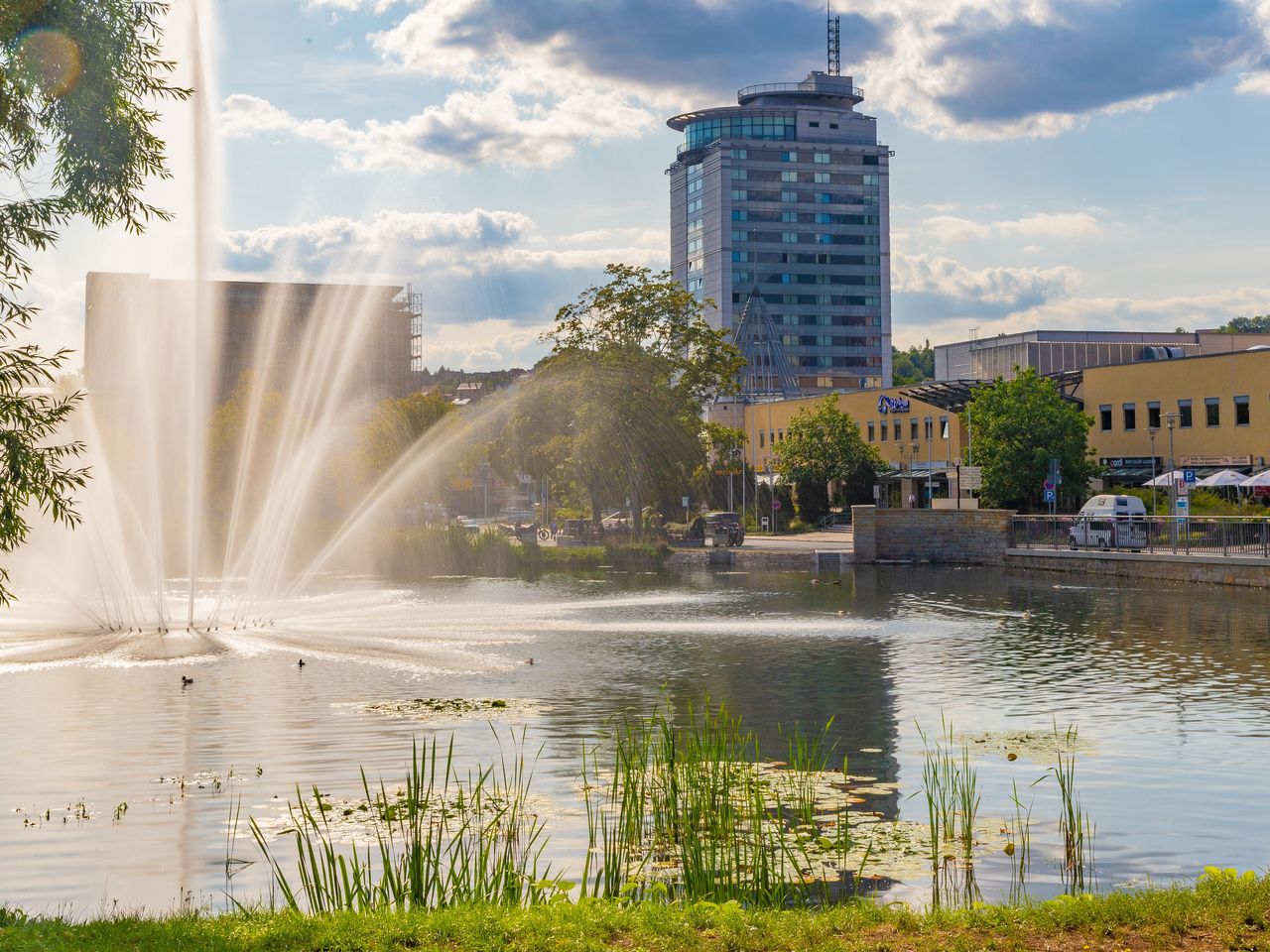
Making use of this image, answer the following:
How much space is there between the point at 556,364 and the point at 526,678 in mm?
57486

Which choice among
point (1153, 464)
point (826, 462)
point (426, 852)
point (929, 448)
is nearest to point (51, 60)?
point (426, 852)

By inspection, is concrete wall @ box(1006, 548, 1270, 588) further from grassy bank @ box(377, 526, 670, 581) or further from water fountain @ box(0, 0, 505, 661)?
water fountain @ box(0, 0, 505, 661)

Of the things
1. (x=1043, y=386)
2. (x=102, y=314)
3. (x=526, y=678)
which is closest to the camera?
(x=526, y=678)

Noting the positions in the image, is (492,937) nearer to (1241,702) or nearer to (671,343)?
(1241,702)

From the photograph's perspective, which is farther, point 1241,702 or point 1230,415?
point 1230,415

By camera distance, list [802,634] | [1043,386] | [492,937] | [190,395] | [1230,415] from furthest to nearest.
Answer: [1043,386]
[1230,415]
[802,634]
[190,395]
[492,937]

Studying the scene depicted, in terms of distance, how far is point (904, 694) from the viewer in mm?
25875

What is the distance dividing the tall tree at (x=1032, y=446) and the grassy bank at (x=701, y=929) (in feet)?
257

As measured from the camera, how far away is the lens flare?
54.8 ft

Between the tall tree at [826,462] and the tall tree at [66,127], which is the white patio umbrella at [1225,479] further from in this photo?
the tall tree at [66,127]

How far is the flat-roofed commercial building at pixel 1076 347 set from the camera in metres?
118

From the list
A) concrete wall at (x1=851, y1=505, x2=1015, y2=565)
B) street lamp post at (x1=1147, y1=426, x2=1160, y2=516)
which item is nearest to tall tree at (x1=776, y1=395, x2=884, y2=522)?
street lamp post at (x1=1147, y1=426, x2=1160, y2=516)

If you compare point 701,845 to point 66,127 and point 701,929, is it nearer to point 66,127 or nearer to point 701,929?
point 701,929

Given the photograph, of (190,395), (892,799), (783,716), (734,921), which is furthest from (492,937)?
(190,395)
